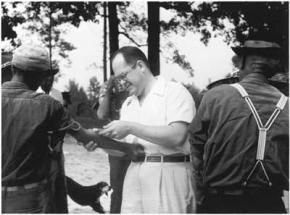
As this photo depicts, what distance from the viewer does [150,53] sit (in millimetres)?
10938

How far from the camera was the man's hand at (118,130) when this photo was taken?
10.3 feet

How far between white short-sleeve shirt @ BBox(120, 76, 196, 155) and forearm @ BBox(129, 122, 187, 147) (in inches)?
2.8

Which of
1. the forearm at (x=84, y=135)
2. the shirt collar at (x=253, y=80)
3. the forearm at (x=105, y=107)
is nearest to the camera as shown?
the shirt collar at (x=253, y=80)

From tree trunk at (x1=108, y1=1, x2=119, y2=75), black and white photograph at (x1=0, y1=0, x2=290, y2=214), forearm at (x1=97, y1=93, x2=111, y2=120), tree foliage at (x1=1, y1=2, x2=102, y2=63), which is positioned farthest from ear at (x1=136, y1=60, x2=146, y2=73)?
tree trunk at (x1=108, y1=1, x2=119, y2=75)

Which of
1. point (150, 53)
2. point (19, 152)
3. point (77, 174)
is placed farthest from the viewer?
point (150, 53)

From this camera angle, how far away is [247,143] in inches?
110

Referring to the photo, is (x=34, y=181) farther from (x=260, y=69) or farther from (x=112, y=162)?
(x=112, y=162)

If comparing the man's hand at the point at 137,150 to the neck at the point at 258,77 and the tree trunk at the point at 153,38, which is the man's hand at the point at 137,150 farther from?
the tree trunk at the point at 153,38

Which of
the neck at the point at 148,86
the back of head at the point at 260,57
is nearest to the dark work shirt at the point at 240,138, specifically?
the back of head at the point at 260,57

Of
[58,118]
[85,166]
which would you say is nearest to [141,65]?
[58,118]

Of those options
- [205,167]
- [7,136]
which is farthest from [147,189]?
[7,136]

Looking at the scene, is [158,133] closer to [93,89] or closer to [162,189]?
[162,189]

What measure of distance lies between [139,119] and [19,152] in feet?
3.20

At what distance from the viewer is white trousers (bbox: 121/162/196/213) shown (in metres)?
3.20
